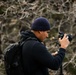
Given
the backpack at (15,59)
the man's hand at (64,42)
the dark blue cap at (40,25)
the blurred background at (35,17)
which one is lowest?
the blurred background at (35,17)

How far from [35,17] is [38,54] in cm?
391

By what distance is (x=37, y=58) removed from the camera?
288 centimetres

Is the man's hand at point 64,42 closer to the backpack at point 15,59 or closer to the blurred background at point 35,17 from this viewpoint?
the backpack at point 15,59

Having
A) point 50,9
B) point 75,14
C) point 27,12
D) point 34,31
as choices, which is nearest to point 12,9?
point 27,12

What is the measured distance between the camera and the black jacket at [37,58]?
2.87m

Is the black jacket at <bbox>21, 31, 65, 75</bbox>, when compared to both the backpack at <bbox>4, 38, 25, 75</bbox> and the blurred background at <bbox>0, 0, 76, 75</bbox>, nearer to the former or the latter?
the backpack at <bbox>4, 38, 25, 75</bbox>

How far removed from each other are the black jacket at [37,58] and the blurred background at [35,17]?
9.83ft

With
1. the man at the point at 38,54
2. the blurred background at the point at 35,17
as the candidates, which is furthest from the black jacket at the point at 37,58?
the blurred background at the point at 35,17

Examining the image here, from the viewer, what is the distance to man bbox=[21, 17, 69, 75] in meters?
2.87

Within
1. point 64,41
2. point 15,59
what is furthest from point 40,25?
point 15,59

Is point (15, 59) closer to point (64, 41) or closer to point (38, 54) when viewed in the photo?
point (38, 54)

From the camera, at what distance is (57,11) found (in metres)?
6.90

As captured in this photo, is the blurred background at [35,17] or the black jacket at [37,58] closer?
the black jacket at [37,58]

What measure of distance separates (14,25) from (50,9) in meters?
0.91
